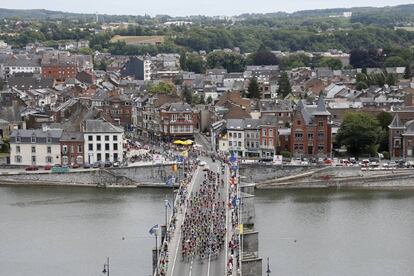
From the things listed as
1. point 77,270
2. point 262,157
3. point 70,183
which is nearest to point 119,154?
point 70,183

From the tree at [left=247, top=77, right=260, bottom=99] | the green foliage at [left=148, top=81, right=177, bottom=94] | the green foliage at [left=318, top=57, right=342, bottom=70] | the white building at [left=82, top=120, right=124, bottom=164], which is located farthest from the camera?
the green foliage at [left=318, top=57, right=342, bottom=70]

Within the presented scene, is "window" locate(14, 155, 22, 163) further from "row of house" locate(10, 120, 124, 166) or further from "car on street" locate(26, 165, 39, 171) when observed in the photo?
"car on street" locate(26, 165, 39, 171)

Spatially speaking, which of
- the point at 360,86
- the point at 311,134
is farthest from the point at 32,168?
the point at 360,86

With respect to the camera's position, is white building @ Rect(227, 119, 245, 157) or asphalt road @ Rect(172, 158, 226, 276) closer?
asphalt road @ Rect(172, 158, 226, 276)

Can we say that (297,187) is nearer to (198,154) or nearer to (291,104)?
(198,154)

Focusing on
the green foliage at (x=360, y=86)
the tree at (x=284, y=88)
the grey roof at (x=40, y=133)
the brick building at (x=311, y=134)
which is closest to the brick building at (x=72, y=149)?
the grey roof at (x=40, y=133)

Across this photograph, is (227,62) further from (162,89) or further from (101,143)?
(101,143)

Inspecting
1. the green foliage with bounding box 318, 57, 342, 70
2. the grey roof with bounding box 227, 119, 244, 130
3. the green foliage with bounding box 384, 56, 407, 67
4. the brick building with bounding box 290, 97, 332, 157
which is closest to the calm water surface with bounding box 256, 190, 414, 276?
the brick building with bounding box 290, 97, 332, 157
